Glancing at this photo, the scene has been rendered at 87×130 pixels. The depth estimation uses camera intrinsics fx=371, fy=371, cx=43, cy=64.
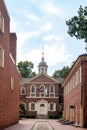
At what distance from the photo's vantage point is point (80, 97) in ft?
107

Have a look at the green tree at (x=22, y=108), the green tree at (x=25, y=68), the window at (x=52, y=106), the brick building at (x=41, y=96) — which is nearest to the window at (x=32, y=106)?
the brick building at (x=41, y=96)

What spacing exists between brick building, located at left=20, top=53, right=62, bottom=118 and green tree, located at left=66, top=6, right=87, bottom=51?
1599 inches

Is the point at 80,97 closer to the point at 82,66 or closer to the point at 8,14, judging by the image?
Answer: the point at 82,66

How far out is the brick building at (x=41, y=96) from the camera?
72812mm

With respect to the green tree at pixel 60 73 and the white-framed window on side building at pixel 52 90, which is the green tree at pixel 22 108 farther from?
the green tree at pixel 60 73

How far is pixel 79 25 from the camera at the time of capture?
3269 cm

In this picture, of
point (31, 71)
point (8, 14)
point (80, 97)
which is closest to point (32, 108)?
point (31, 71)

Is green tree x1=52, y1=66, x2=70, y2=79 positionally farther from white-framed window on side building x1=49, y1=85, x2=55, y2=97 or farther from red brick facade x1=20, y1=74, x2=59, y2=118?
red brick facade x1=20, y1=74, x2=59, y2=118

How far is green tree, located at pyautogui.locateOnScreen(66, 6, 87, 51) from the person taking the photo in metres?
32.1

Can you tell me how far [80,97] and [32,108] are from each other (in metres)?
41.4

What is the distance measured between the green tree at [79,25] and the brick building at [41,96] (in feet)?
133

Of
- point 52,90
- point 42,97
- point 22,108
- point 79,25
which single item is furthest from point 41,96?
point 79,25

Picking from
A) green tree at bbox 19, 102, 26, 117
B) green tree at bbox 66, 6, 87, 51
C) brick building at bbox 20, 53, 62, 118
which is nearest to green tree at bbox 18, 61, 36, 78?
brick building at bbox 20, 53, 62, 118

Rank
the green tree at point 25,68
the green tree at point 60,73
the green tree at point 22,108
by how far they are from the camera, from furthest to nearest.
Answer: the green tree at point 60,73
the green tree at point 25,68
the green tree at point 22,108
